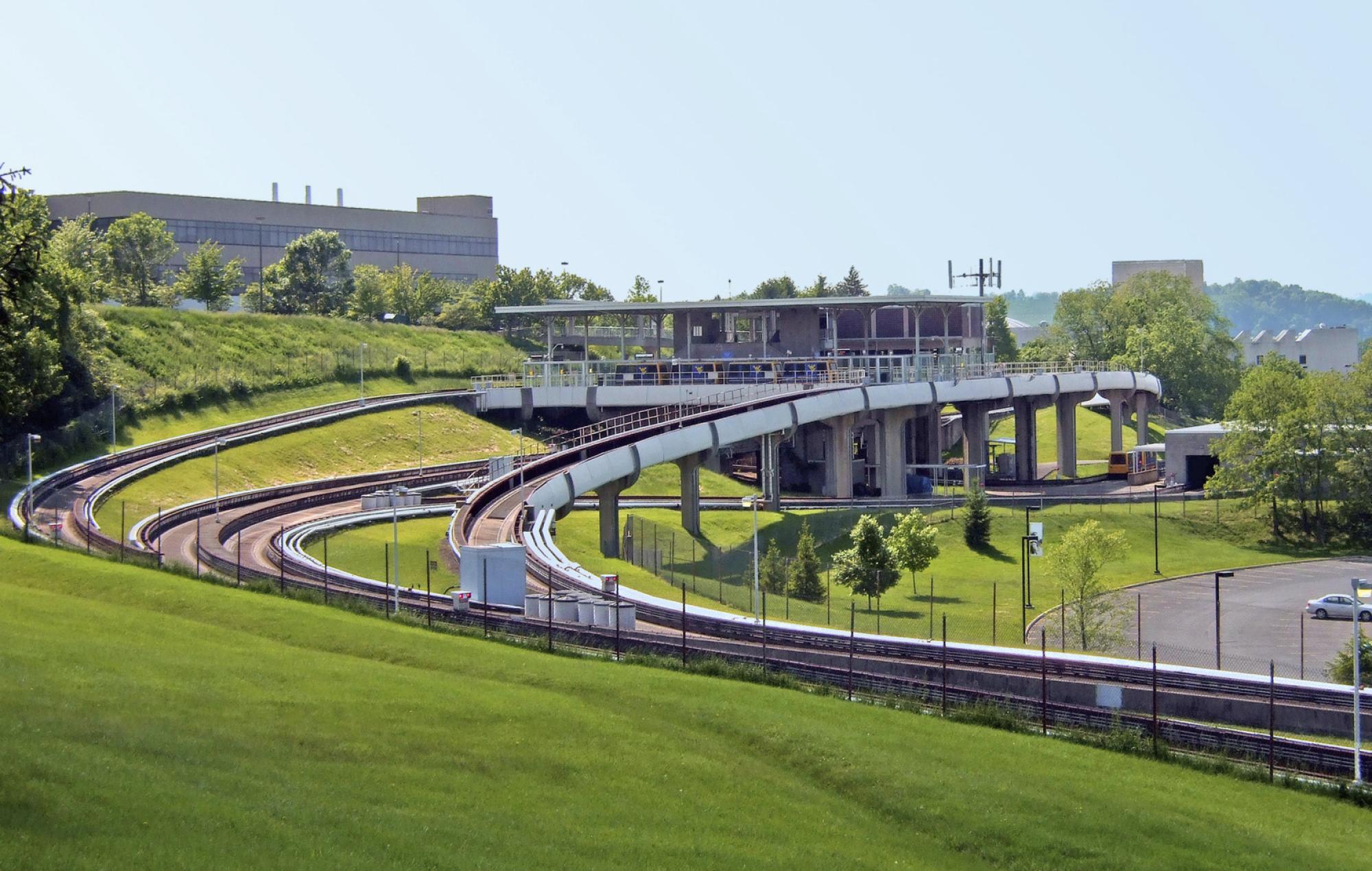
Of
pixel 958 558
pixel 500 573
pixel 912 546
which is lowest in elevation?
pixel 958 558

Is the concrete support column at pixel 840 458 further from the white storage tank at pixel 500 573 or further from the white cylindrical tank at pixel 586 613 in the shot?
the white cylindrical tank at pixel 586 613

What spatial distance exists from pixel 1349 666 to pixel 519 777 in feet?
92.4

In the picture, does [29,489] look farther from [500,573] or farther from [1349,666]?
[1349,666]

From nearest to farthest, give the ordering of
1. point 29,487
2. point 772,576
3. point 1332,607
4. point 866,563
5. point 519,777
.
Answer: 1. point 519,777
2. point 1332,607
3. point 866,563
4. point 772,576
5. point 29,487

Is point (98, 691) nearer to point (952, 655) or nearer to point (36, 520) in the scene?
point (952, 655)

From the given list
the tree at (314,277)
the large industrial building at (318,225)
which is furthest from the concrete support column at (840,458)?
the large industrial building at (318,225)

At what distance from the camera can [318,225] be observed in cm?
16738

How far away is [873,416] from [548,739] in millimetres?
73827

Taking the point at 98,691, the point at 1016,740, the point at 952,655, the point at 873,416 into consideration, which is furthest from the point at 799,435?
the point at 98,691

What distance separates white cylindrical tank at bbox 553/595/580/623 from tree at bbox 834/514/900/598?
818 inches

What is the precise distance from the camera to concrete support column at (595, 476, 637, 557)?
253ft

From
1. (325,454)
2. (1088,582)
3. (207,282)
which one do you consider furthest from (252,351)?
(1088,582)

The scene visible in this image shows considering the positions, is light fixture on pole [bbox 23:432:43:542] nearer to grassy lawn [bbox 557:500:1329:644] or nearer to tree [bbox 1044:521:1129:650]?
grassy lawn [bbox 557:500:1329:644]

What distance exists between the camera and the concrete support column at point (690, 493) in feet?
275
